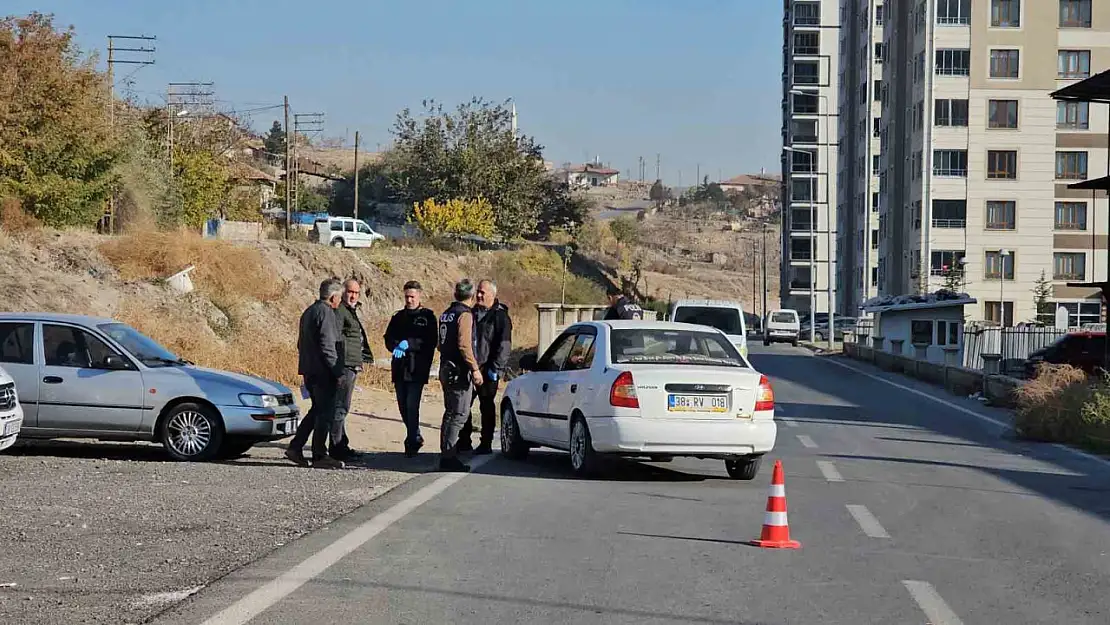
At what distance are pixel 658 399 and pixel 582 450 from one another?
1.01 m

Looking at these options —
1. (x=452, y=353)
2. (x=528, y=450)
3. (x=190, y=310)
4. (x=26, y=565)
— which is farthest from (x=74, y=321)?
(x=190, y=310)

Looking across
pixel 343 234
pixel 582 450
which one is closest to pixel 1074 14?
pixel 343 234

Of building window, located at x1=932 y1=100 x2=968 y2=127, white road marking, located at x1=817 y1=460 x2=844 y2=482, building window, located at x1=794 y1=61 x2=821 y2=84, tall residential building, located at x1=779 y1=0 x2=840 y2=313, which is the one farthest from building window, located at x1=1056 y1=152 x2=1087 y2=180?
white road marking, located at x1=817 y1=460 x2=844 y2=482

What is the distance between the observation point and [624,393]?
1320cm

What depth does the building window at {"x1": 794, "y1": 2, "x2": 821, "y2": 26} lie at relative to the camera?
117 meters

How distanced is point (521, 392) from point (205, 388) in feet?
11.1

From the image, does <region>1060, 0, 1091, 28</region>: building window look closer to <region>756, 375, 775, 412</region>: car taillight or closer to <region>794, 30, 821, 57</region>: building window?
<region>794, 30, 821, 57</region>: building window

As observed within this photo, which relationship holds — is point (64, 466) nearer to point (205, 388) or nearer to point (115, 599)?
point (205, 388)

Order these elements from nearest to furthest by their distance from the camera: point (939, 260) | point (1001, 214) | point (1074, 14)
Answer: point (1074, 14)
point (939, 260)
point (1001, 214)

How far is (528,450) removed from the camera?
15.8 meters

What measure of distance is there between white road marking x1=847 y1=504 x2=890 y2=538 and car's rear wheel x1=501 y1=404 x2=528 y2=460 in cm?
456

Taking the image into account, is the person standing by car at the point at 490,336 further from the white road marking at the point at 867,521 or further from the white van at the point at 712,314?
the white van at the point at 712,314

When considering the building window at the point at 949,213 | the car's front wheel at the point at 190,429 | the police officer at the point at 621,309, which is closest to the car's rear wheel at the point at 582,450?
the car's front wheel at the point at 190,429

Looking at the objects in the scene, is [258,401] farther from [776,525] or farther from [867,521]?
[776,525]
